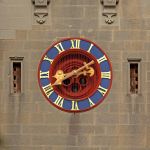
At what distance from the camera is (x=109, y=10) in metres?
23.1

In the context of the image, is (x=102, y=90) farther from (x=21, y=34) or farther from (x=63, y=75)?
(x=21, y=34)

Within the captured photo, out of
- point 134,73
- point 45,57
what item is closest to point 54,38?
point 45,57

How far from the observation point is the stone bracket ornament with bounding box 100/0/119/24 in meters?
23.1

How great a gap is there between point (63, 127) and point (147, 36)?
2.70m

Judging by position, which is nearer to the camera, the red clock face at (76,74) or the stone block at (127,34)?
the red clock face at (76,74)

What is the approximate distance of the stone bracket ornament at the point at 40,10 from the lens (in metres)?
23.1

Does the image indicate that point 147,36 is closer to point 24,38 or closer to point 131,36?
point 131,36

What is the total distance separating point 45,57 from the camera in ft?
75.4

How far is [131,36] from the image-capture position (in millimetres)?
23078

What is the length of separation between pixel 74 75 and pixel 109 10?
5.31ft

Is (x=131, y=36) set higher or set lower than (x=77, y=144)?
higher

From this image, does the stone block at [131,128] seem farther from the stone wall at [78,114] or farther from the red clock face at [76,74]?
the red clock face at [76,74]

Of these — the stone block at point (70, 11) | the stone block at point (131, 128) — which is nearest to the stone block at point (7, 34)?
the stone block at point (70, 11)

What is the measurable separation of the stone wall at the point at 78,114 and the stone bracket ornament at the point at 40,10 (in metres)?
0.09
